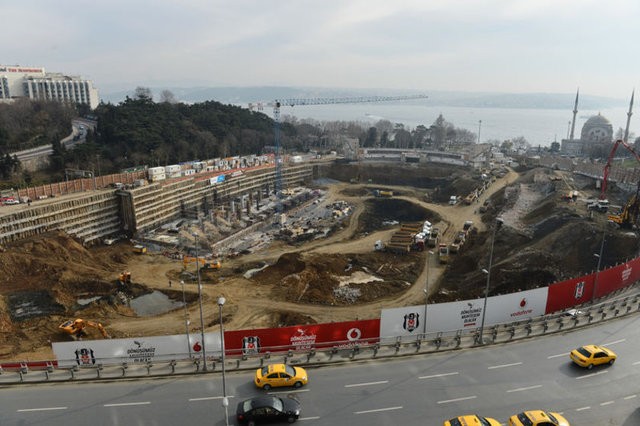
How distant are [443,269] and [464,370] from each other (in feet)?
91.4

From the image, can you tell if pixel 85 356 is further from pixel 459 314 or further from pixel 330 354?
pixel 459 314

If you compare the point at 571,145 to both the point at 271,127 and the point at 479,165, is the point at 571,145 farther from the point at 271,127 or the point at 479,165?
the point at 271,127

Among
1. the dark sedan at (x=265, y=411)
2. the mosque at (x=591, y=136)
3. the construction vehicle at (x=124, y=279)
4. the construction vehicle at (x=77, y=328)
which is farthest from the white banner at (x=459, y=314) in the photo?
the mosque at (x=591, y=136)

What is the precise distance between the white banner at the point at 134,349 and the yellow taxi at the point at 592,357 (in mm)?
19176

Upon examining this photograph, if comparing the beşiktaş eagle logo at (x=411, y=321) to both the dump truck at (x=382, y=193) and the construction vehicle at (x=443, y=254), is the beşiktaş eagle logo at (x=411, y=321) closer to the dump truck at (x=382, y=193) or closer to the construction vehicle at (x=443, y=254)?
A: the construction vehicle at (x=443, y=254)

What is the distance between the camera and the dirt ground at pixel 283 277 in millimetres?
36062

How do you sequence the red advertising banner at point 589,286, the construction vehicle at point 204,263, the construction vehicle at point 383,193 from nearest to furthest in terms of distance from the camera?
the red advertising banner at point 589,286 → the construction vehicle at point 204,263 → the construction vehicle at point 383,193

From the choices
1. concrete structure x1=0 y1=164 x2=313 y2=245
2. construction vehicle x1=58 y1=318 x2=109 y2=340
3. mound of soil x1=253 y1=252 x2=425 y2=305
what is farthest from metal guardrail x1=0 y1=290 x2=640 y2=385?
concrete structure x1=0 y1=164 x2=313 y2=245

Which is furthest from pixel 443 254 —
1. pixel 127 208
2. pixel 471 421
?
pixel 127 208

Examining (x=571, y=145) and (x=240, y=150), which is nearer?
(x=240, y=150)

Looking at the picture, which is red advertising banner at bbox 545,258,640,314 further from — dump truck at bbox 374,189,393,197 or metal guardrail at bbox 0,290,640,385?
dump truck at bbox 374,189,393,197

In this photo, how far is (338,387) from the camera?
19.8 m

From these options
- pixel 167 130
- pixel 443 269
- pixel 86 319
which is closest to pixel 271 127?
pixel 167 130

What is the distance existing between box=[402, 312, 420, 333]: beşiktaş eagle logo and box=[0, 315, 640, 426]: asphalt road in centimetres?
277
